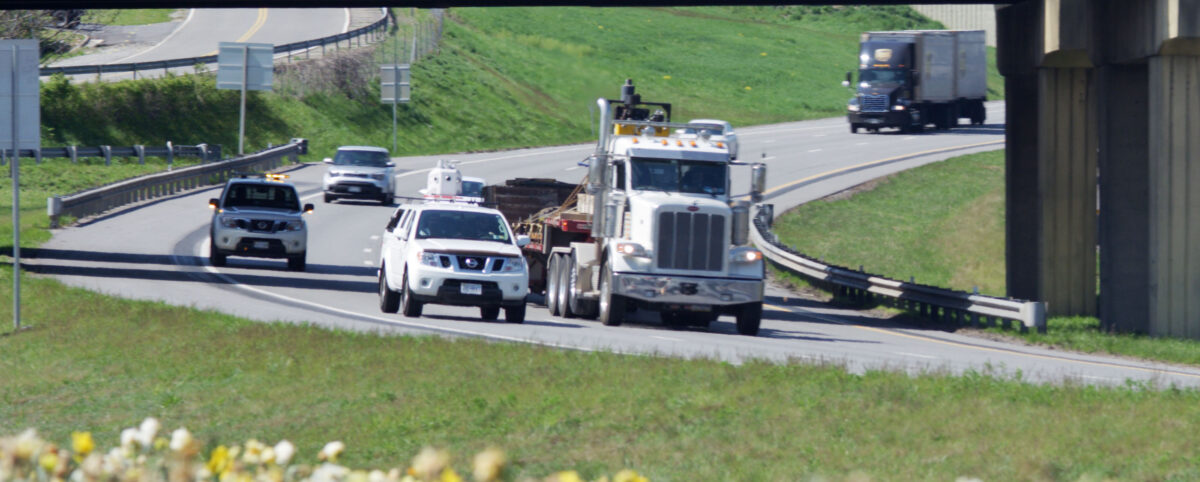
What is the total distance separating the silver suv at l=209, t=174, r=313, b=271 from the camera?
97.2 ft

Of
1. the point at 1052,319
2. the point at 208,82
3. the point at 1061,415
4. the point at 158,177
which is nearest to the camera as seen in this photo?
the point at 1061,415

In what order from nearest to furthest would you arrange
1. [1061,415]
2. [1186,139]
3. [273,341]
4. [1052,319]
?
[1061,415] < [273,341] < [1186,139] < [1052,319]

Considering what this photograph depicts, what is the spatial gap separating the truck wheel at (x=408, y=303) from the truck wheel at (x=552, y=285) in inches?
120

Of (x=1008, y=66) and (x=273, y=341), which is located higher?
(x=1008, y=66)

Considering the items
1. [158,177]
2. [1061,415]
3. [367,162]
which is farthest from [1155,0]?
[158,177]

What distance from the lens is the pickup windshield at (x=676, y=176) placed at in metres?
22.9

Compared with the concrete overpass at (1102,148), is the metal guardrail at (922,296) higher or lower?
lower

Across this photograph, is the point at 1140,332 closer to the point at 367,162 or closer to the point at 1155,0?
the point at 1155,0

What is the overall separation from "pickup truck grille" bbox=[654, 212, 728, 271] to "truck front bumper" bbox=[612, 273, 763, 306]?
0.22 meters

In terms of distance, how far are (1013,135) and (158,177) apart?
85.3 feet

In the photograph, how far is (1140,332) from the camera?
24359mm

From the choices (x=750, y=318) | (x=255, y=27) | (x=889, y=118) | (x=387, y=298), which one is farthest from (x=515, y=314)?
(x=255, y=27)

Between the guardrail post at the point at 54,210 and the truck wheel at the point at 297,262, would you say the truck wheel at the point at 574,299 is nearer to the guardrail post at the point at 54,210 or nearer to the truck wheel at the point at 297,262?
the truck wheel at the point at 297,262

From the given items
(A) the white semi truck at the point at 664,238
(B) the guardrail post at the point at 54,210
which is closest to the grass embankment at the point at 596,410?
(A) the white semi truck at the point at 664,238
